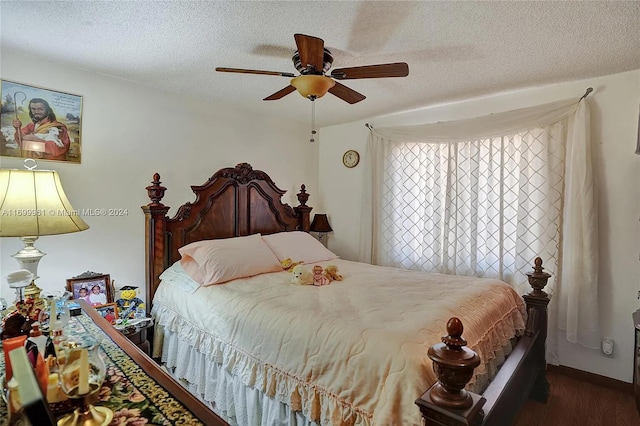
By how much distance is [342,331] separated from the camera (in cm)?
144

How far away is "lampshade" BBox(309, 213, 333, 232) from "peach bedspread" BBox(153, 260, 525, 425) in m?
1.52

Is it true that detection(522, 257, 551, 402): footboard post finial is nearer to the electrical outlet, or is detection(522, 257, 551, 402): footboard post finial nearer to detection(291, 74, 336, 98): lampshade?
the electrical outlet

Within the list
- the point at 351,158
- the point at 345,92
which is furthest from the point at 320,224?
the point at 345,92

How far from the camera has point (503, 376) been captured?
4.93ft

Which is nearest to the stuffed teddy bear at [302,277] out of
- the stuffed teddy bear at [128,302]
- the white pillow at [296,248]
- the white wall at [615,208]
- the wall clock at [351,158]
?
the white pillow at [296,248]

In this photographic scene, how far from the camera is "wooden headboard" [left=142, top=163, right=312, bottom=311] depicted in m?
2.49

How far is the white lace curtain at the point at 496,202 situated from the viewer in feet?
7.97

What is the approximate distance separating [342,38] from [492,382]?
6.37 feet

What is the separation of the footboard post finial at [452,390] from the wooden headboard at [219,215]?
2.19 metres

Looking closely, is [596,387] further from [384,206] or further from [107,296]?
[107,296]

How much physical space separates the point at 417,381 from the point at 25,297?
176 centimetres

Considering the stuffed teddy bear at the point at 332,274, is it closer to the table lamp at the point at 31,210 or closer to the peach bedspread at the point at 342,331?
the peach bedspread at the point at 342,331

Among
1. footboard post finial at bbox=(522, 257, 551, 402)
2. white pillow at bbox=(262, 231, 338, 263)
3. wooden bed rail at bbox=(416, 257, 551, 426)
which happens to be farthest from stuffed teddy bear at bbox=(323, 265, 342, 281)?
footboard post finial at bbox=(522, 257, 551, 402)

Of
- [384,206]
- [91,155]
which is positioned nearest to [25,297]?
[91,155]
